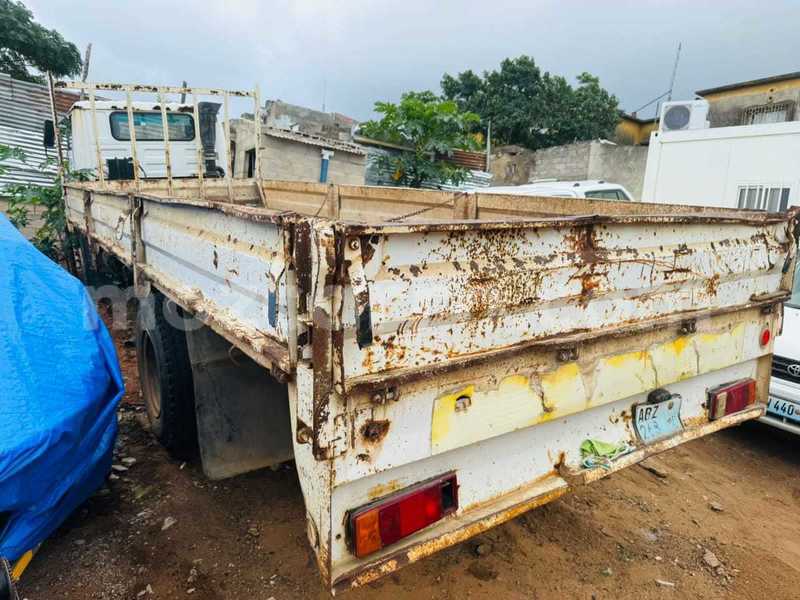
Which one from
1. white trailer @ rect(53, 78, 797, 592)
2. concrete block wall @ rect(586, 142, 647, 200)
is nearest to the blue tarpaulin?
white trailer @ rect(53, 78, 797, 592)

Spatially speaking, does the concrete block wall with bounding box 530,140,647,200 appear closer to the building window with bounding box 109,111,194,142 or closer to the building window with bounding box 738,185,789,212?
the building window with bounding box 738,185,789,212

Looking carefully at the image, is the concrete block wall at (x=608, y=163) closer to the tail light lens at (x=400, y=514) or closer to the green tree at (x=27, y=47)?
the tail light lens at (x=400, y=514)

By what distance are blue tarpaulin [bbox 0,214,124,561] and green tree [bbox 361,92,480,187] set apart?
34.9 feet

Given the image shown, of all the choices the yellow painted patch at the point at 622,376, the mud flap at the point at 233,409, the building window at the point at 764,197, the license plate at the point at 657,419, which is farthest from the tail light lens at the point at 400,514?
the building window at the point at 764,197

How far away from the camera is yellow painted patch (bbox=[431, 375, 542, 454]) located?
156 centimetres

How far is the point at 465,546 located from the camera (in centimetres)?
241

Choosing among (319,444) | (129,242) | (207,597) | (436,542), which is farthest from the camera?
(129,242)

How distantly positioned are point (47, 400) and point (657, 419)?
2.41 m

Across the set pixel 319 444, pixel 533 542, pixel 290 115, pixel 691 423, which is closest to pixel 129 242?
pixel 319 444

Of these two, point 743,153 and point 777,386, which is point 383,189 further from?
point 743,153

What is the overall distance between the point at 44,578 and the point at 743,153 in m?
9.45

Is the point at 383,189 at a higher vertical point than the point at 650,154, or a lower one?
lower

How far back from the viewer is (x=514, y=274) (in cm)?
159

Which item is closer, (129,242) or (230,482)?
(230,482)
